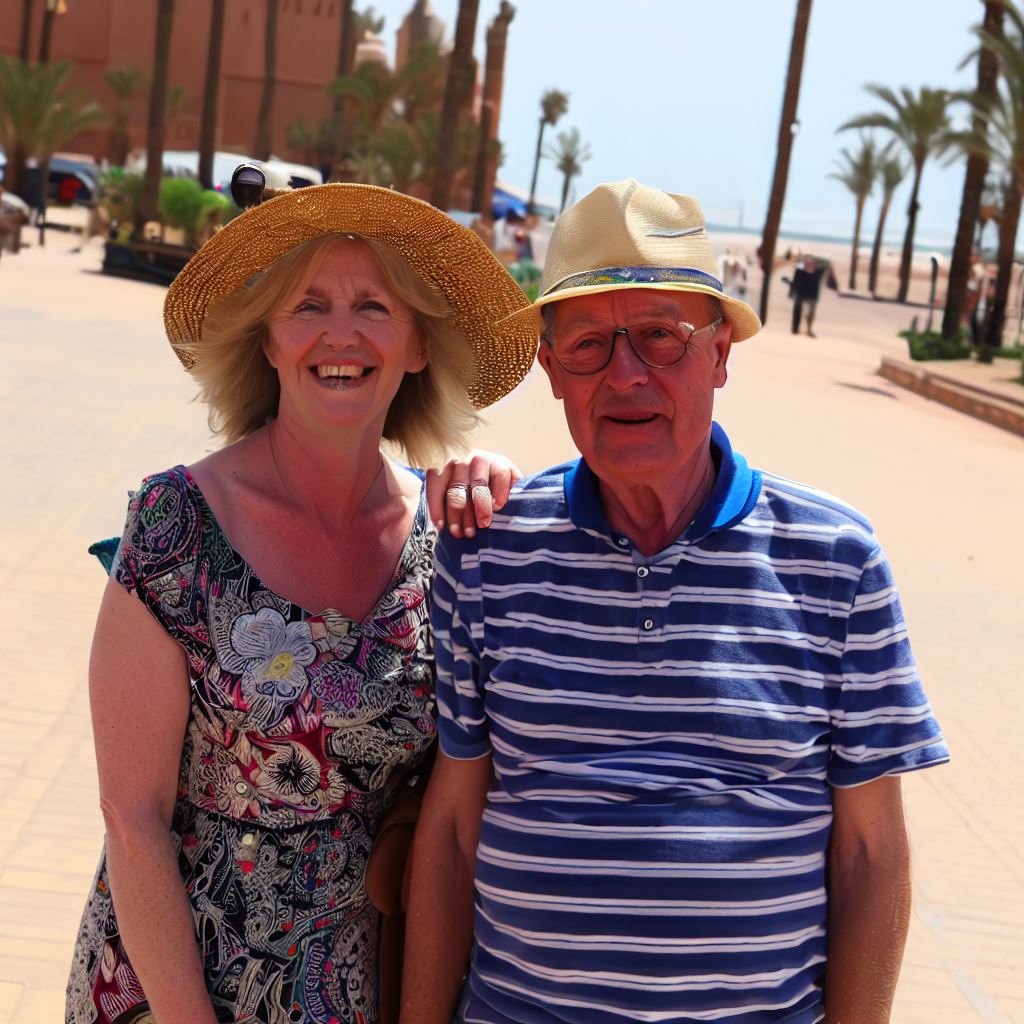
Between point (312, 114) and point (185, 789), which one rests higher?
point (312, 114)

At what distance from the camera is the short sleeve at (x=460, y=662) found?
2303mm

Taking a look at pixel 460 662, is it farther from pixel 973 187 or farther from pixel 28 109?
pixel 28 109

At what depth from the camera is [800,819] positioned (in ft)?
7.38

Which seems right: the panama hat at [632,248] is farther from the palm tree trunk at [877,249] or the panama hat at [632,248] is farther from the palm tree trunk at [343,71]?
the palm tree trunk at [877,249]

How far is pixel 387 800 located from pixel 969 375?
21858 millimetres

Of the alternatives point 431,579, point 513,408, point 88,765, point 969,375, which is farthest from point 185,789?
point 969,375

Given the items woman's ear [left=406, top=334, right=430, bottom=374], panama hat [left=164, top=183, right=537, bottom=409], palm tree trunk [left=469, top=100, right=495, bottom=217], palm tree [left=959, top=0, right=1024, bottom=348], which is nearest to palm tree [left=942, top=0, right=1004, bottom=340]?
palm tree [left=959, top=0, right=1024, bottom=348]

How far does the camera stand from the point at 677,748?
222 cm

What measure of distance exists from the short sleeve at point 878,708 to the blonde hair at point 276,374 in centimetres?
101

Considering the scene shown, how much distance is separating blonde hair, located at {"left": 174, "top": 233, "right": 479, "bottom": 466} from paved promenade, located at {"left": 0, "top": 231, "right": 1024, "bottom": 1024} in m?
0.77

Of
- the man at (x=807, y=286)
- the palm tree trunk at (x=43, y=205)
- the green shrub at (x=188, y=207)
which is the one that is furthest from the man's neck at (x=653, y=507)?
the man at (x=807, y=286)

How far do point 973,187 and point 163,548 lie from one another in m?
25.8

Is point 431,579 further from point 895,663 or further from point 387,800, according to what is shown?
point 895,663

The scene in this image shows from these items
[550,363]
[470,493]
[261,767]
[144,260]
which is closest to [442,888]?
[261,767]
